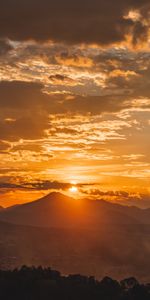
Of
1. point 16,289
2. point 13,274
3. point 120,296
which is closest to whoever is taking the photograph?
point 120,296

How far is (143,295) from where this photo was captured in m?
75.9

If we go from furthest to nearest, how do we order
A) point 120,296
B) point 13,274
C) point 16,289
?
point 13,274
point 16,289
point 120,296

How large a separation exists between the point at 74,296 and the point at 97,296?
12.3 feet

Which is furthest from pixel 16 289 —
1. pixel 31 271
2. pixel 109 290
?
pixel 109 290

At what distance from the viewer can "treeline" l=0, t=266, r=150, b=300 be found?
247ft

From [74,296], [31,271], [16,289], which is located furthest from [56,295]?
[31,271]

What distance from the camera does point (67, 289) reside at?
254 ft

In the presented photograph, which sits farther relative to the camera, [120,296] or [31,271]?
[31,271]

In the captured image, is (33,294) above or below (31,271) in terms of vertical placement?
below

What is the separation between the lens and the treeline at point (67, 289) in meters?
75.4

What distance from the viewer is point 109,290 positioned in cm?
7688

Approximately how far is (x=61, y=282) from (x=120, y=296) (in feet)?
38.1

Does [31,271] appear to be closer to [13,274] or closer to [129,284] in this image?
[13,274]

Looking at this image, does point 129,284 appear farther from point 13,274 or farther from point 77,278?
point 13,274
